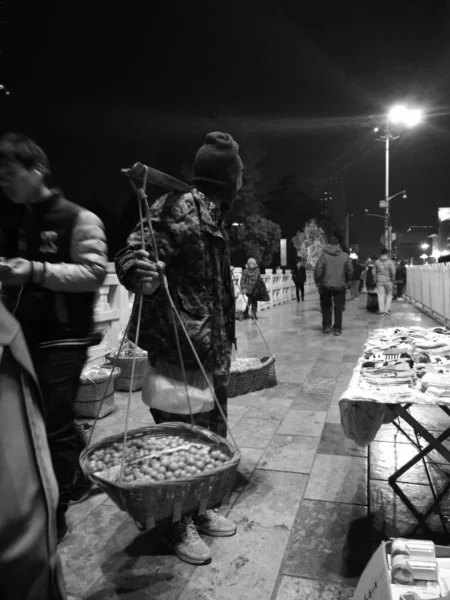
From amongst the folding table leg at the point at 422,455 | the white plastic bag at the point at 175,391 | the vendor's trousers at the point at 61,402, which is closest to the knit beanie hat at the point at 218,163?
the white plastic bag at the point at 175,391

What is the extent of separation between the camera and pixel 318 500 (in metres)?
3.16

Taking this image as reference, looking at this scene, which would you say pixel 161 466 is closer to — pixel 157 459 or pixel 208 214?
pixel 157 459

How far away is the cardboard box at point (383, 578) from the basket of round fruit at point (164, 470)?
0.65m

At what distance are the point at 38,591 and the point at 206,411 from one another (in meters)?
1.77

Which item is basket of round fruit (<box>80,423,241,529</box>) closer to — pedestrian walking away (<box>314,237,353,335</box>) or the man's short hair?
the man's short hair

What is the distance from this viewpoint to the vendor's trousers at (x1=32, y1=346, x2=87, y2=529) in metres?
2.47

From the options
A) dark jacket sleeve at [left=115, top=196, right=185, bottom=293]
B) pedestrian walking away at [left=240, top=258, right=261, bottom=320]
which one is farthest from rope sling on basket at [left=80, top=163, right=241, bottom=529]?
pedestrian walking away at [left=240, top=258, right=261, bottom=320]

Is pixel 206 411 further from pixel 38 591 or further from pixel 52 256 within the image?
pixel 38 591

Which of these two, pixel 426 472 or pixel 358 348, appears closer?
pixel 426 472

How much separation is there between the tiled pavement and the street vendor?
161 millimetres

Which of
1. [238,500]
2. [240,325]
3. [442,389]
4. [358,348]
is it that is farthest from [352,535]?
[240,325]

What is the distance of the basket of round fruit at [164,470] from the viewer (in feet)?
6.19

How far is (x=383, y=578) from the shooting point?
4.99 ft

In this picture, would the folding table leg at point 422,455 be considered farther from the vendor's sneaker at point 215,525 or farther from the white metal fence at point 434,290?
the white metal fence at point 434,290
